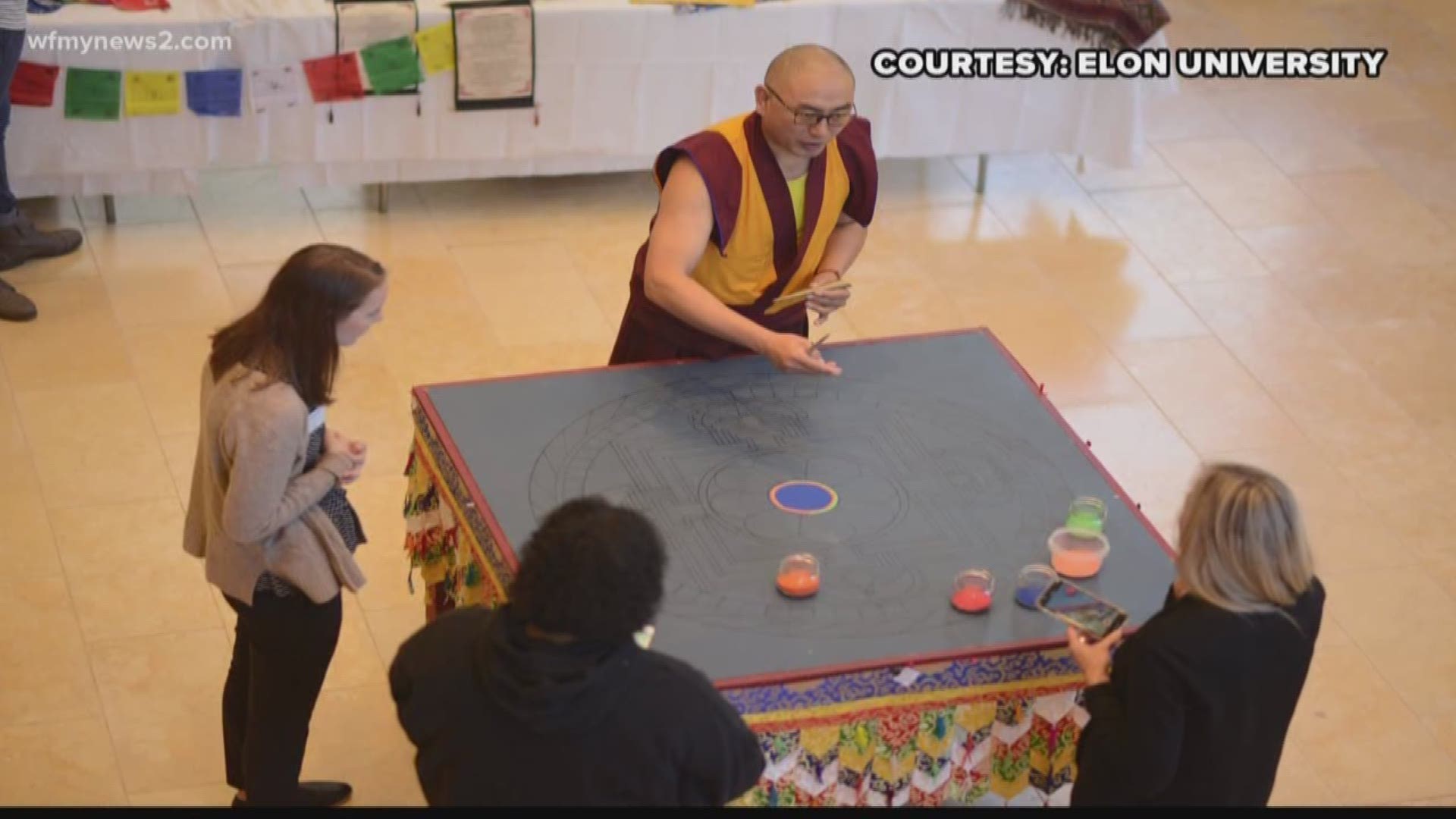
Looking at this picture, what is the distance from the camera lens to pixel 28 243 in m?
5.87

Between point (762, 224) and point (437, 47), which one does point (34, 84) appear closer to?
point (437, 47)

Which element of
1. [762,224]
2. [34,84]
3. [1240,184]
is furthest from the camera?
[1240,184]

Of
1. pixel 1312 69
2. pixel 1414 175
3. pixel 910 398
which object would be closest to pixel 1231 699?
pixel 910 398

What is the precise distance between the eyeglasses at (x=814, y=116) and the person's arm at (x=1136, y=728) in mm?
1346

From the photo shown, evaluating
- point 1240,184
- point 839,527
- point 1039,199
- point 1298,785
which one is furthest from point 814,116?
point 1240,184

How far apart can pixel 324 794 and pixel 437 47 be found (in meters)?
2.62

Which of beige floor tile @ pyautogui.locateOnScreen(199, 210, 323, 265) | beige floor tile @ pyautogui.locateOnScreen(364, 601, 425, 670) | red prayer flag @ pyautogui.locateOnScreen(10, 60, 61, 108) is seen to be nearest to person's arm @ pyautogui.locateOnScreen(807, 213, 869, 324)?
beige floor tile @ pyautogui.locateOnScreen(364, 601, 425, 670)

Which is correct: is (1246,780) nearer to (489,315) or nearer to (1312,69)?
(489,315)

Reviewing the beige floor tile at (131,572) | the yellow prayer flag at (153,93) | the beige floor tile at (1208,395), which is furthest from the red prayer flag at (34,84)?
the beige floor tile at (1208,395)

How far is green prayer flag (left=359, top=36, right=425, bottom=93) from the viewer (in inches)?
236

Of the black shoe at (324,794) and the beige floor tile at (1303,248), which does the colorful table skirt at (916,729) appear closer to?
the black shoe at (324,794)

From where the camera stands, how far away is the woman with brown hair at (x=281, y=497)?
336 centimetres

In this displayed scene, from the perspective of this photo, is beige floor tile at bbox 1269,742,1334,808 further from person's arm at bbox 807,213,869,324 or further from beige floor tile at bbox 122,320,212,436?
beige floor tile at bbox 122,320,212,436
